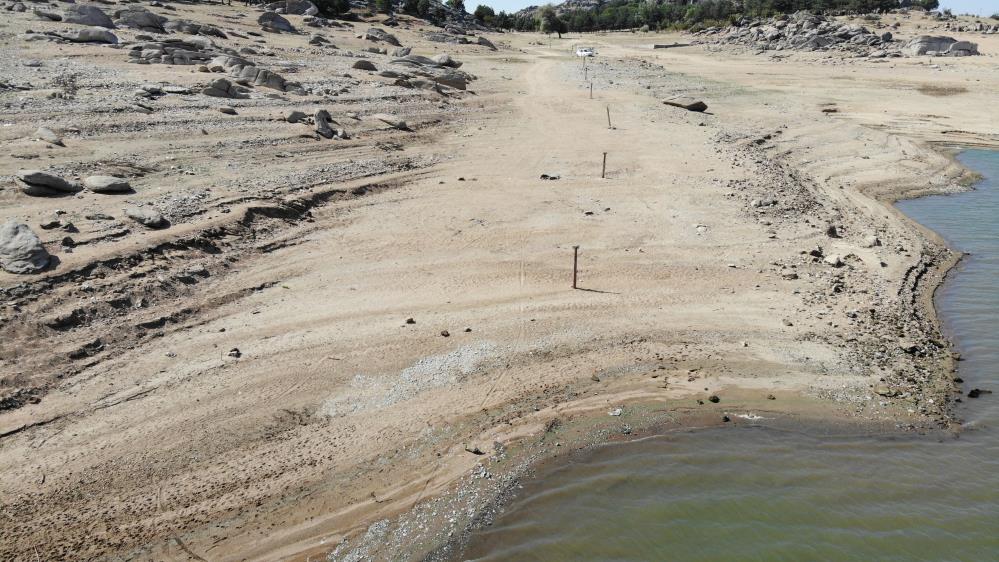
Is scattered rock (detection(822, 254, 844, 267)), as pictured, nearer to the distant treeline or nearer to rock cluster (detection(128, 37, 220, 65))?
rock cluster (detection(128, 37, 220, 65))

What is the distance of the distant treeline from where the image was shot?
2960 inches

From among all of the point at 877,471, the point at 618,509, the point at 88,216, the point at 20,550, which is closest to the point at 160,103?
the point at 88,216

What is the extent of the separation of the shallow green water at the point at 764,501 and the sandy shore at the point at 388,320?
0.42 meters

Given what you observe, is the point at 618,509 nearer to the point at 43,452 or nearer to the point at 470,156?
the point at 43,452

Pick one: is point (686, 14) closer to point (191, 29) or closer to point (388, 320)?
point (191, 29)

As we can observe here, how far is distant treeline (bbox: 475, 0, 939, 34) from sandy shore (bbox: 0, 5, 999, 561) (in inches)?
2532

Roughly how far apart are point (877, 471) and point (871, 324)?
12.1ft

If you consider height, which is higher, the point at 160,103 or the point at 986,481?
the point at 160,103

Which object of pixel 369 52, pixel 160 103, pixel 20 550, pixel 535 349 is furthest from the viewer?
pixel 369 52

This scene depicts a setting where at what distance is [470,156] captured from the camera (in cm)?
1944

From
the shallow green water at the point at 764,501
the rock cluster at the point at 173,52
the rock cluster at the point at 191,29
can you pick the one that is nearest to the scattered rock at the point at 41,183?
the shallow green water at the point at 764,501

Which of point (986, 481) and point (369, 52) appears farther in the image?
point (369, 52)

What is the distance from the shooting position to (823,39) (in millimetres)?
55969

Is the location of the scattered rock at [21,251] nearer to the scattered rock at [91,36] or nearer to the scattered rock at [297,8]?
the scattered rock at [91,36]
